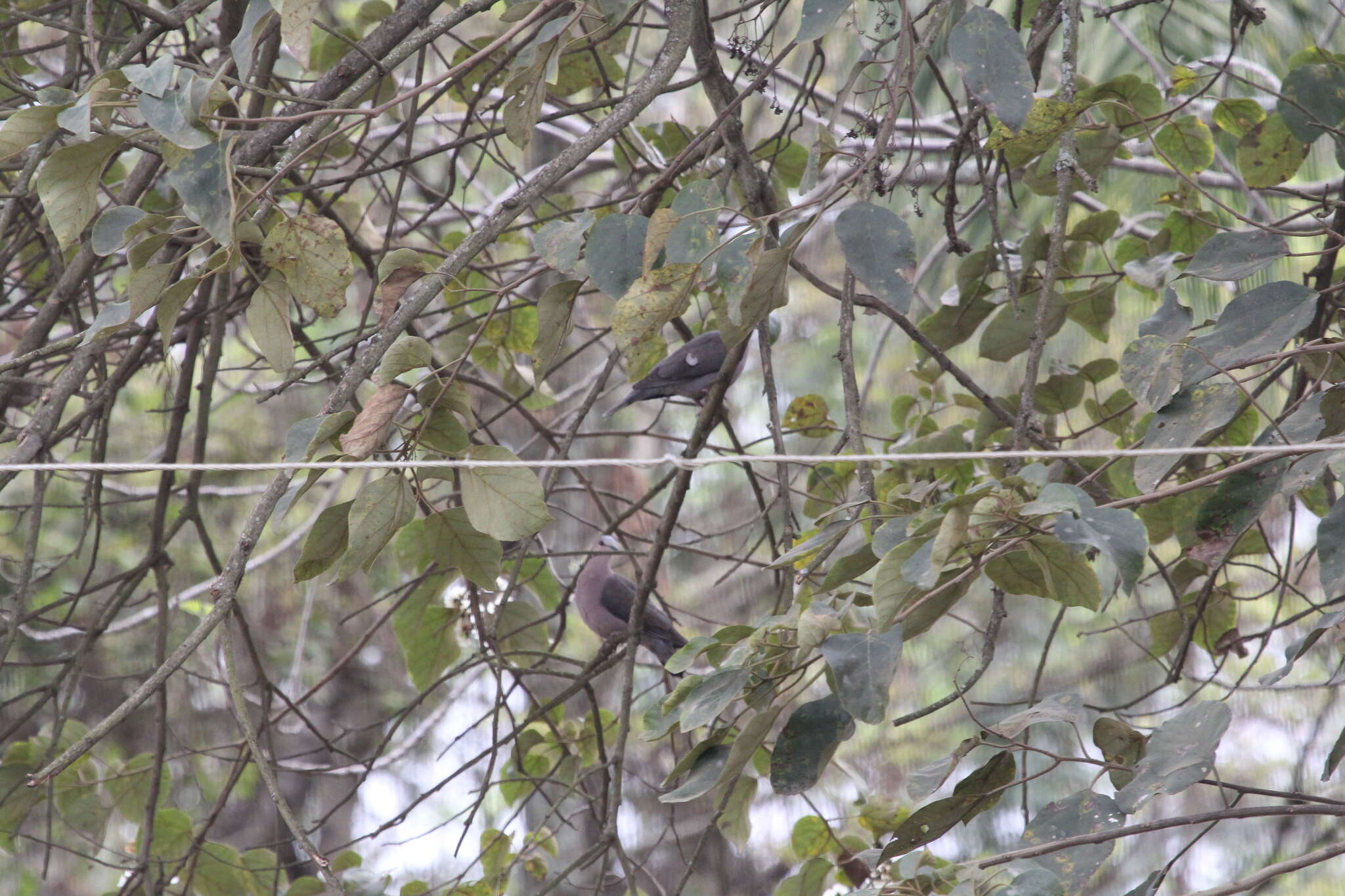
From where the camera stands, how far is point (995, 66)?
1.22 meters

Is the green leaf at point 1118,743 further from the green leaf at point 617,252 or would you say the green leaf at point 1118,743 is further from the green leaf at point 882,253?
the green leaf at point 617,252

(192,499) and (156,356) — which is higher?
(156,356)

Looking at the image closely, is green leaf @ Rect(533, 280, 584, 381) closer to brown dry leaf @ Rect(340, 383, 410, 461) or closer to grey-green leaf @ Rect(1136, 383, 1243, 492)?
brown dry leaf @ Rect(340, 383, 410, 461)

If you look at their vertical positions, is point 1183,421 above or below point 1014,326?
below

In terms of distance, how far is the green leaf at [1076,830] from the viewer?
3.51 feet

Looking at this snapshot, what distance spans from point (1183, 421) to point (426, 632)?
138cm

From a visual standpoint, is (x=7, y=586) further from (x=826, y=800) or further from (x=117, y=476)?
(x=826, y=800)

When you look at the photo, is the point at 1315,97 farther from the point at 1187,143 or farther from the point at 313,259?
the point at 313,259

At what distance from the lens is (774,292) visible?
4.44ft

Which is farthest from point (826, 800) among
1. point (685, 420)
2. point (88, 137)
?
point (88, 137)

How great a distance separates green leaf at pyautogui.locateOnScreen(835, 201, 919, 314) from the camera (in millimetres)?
1275

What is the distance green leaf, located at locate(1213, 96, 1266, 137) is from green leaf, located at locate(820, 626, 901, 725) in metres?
1.33

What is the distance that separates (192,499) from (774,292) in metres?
1.25

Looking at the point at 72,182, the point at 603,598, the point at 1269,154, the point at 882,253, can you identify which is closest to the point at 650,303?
the point at 882,253
